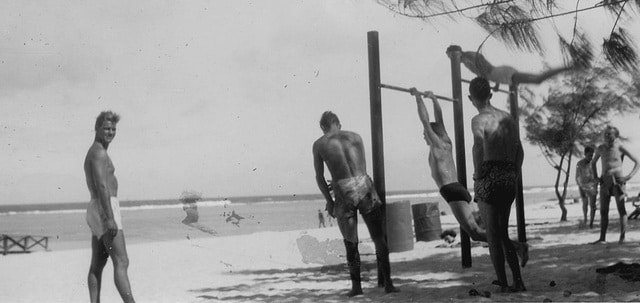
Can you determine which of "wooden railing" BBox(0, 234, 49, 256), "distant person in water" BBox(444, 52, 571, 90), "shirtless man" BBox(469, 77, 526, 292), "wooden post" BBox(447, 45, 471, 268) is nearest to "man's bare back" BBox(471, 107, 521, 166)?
"shirtless man" BBox(469, 77, 526, 292)

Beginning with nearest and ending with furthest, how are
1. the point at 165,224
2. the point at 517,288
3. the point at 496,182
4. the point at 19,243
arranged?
the point at 496,182, the point at 517,288, the point at 19,243, the point at 165,224

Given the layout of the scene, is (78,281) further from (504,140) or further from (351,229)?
(504,140)

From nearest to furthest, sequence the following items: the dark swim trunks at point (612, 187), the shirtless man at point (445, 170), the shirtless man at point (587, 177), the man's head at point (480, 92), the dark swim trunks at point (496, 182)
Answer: the dark swim trunks at point (496, 182) < the man's head at point (480, 92) < the shirtless man at point (445, 170) < the dark swim trunks at point (612, 187) < the shirtless man at point (587, 177)

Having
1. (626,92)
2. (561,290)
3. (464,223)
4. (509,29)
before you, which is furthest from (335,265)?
(626,92)

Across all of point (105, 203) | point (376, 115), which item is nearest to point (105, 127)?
point (105, 203)

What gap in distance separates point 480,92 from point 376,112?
3.70ft

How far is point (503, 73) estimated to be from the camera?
7105 millimetres

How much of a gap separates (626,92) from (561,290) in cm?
1711

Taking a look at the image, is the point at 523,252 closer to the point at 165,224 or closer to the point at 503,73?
the point at 503,73

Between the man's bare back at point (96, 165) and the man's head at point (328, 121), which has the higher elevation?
the man's head at point (328, 121)

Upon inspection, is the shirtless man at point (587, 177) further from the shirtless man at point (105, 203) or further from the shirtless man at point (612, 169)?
the shirtless man at point (105, 203)

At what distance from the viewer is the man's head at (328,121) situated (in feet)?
21.4

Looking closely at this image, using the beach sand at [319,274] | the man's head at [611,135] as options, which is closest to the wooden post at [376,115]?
the beach sand at [319,274]

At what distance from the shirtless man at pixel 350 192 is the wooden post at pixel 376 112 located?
32 centimetres
